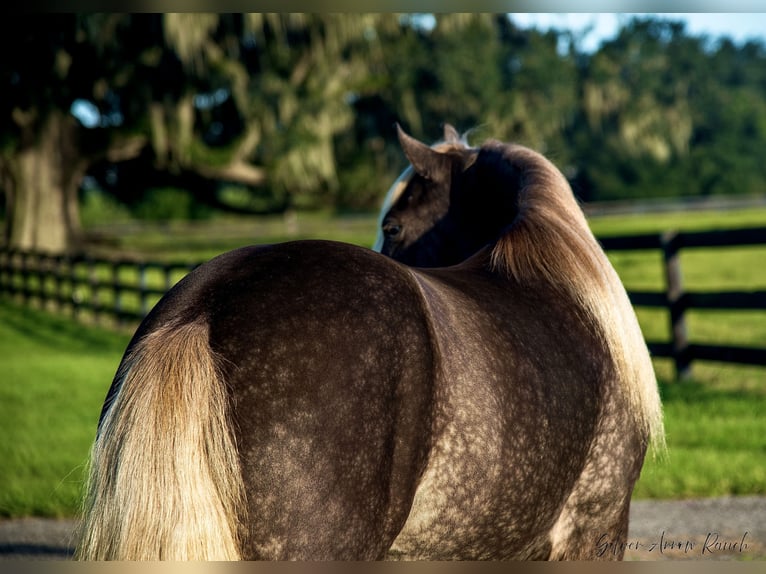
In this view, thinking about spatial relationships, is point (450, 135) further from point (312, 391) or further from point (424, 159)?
point (312, 391)

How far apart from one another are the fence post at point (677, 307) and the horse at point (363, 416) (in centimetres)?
519

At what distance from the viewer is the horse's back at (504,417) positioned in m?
1.88

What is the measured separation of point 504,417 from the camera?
6.49ft

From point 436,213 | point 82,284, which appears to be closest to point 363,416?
point 436,213

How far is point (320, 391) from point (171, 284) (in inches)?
470

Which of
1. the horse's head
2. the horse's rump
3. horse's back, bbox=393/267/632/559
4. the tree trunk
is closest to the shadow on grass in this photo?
the tree trunk

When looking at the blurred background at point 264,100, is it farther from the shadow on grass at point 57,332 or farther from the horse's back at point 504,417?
the horse's back at point 504,417

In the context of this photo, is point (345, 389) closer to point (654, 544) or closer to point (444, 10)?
point (444, 10)

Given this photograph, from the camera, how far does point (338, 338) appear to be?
174 centimetres

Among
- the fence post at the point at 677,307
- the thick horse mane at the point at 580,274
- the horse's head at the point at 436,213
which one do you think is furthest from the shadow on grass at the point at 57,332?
the thick horse mane at the point at 580,274

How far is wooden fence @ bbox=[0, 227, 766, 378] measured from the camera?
6.79 meters

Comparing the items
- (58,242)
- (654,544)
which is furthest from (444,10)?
(58,242)

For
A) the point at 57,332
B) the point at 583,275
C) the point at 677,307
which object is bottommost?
the point at 57,332

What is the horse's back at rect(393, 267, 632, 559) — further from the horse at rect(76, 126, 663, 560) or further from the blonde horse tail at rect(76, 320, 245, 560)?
the blonde horse tail at rect(76, 320, 245, 560)
